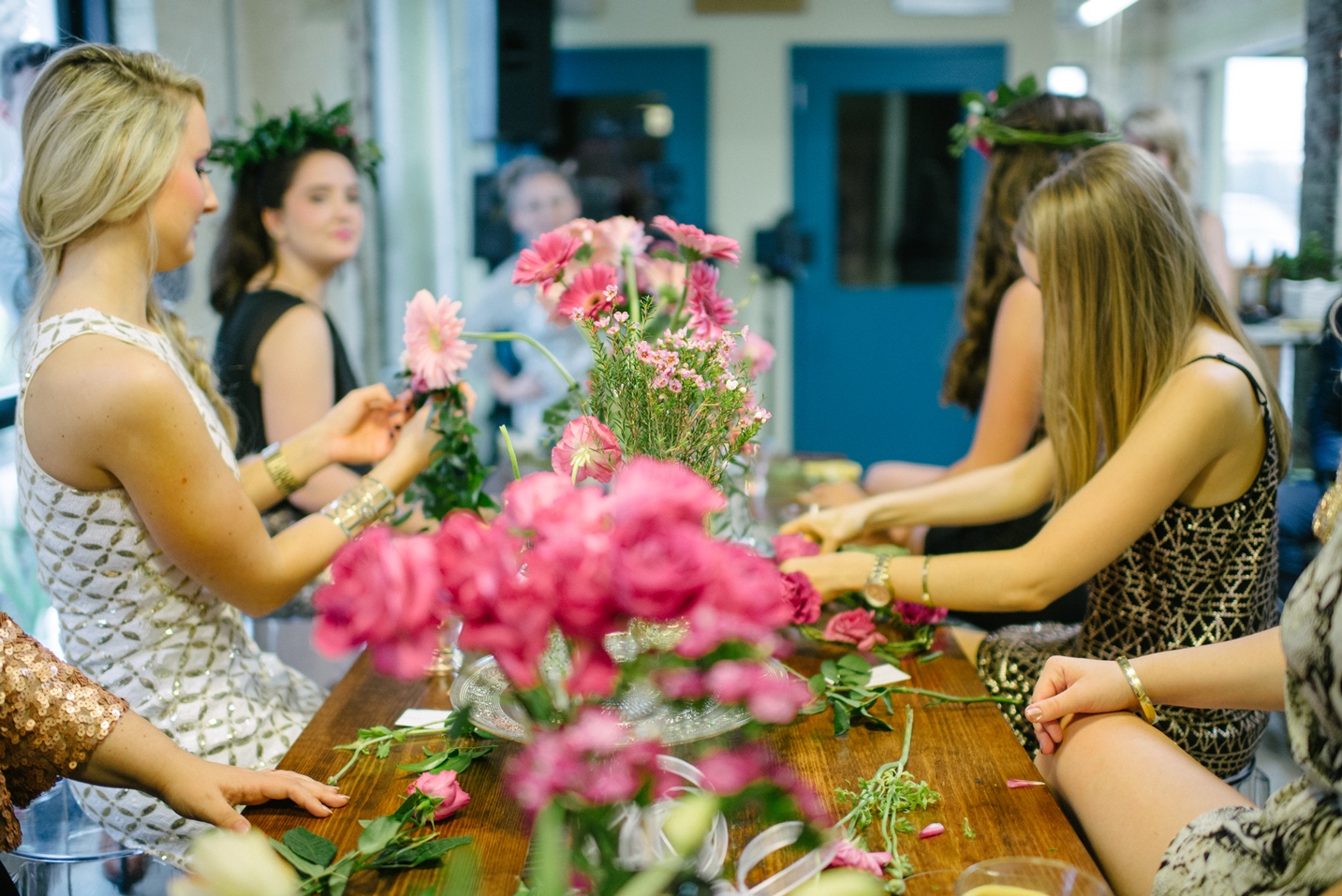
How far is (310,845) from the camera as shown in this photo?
3.32ft

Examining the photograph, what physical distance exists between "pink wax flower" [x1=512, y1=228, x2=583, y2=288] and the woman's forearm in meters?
0.90

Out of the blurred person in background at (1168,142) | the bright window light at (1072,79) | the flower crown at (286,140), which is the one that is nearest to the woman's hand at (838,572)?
the flower crown at (286,140)

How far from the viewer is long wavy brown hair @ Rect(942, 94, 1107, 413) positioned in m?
2.52

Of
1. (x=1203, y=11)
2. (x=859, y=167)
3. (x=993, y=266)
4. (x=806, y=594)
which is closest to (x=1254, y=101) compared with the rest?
(x=1203, y=11)

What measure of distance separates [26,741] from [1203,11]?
686cm

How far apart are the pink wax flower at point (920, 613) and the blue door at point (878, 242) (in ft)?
14.5

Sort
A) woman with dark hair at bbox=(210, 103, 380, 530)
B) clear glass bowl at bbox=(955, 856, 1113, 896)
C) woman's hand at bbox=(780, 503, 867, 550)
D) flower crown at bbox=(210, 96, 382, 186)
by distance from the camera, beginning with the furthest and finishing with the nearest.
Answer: flower crown at bbox=(210, 96, 382, 186)
woman with dark hair at bbox=(210, 103, 380, 530)
woman's hand at bbox=(780, 503, 867, 550)
clear glass bowl at bbox=(955, 856, 1113, 896)

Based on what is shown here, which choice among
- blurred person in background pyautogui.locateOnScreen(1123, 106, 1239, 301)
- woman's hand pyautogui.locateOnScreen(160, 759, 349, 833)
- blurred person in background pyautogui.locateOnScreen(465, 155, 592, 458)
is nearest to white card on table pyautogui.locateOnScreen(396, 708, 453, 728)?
woman's hand pyautogui.locateOnScreen(160, 759, 349, 833)

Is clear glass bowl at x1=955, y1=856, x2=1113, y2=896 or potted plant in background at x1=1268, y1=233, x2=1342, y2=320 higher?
potted plant in background at x1=1268, y1=233, x2=1342, y2=320

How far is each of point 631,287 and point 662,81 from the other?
456 cm

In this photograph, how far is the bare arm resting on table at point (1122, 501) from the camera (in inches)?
58.8

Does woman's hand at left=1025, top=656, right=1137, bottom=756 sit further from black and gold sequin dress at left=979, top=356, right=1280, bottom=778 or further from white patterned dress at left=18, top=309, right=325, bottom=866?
white patterned dress at left=18, top=309, right=325, bottom=866

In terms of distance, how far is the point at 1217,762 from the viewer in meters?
1.54

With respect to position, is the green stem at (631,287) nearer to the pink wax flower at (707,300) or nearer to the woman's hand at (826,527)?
the pink wax flower at (707,300)
